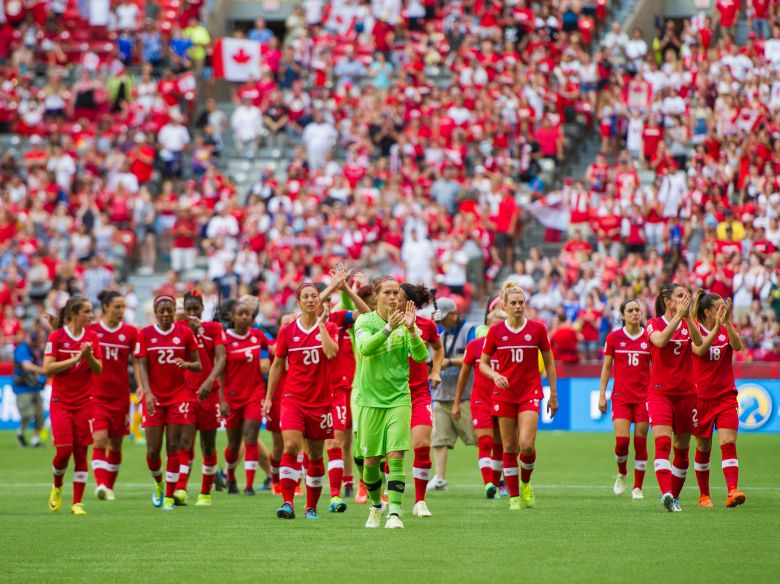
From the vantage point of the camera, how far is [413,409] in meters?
14.2

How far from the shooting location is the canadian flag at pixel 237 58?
38969 mm

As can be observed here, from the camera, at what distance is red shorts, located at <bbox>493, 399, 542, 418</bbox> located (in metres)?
15.3

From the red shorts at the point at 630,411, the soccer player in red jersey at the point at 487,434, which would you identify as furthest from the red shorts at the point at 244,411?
the red shorts at the point at 630,411

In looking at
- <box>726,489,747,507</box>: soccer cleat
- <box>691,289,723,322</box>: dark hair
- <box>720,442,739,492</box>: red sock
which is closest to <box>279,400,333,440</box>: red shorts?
<box>691,289,723,322</box>: dark hair

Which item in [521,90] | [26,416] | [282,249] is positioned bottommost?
[26,416]

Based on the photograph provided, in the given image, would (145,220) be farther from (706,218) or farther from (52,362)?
(52,362)

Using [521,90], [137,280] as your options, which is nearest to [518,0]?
[521,90]

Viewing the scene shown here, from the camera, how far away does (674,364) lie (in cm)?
1505

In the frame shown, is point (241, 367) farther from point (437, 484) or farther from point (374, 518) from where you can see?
point (374, 518)

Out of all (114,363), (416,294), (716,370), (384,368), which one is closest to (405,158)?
(114,363)

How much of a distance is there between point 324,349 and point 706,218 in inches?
635

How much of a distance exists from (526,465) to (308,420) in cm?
238

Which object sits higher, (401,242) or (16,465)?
(401,242)

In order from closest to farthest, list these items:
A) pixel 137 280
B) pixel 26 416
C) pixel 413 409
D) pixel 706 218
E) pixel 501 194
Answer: pixel 413 409
pixel 26 416
pixel 706 218
pixel 501 194
pixel 137 280
